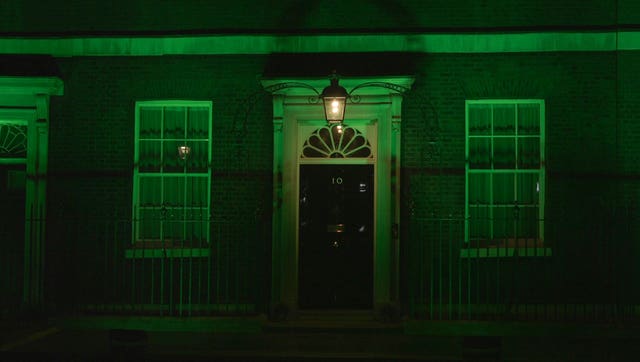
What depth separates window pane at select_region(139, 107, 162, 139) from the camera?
1105 cm

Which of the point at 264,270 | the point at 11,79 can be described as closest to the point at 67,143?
the point at 11,79

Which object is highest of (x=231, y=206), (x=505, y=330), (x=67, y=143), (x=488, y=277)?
(x=67, y=143)

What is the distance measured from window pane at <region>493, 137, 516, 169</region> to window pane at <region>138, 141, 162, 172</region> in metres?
5.09

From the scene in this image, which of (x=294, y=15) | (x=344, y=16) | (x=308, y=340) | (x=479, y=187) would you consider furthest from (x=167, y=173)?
(x=479, y=187)

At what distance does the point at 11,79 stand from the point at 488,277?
300 inches

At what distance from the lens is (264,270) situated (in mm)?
10680

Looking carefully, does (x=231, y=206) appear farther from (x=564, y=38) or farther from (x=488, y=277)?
(x=564, y=38)

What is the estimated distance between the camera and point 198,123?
11.0 metres

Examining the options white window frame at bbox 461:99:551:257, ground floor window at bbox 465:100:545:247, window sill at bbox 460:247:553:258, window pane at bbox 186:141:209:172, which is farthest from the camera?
window pane at bbox 186:141:209:172

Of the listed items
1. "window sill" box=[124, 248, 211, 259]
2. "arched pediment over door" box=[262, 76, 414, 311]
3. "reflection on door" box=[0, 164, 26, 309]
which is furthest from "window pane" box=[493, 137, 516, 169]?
"reflection on door" box=[0, 164, 26, 309]

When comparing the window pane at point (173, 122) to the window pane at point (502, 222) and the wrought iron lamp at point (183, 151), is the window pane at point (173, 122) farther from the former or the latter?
the window pane at point (502, 222)

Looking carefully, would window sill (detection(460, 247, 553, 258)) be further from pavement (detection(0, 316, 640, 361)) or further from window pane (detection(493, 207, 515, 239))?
pavement (detection(0, 316, 640, 361))

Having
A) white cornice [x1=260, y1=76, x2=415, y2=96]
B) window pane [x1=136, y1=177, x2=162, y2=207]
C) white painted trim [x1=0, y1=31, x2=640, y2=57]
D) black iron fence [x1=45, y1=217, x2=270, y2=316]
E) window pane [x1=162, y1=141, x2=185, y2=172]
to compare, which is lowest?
black iron fence [x1=45, y1=217, x2=270, y2=316]

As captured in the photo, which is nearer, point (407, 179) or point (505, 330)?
point (505, 330)
